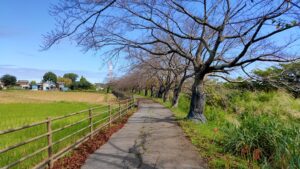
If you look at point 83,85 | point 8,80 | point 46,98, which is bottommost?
point 46,98

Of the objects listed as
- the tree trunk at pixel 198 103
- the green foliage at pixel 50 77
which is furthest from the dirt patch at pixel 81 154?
the green foliage at pixel 50 77

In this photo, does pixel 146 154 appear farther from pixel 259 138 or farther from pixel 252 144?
pixel 259 138

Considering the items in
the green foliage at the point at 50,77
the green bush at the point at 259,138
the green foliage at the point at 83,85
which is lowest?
the green bush at the point at 259,138

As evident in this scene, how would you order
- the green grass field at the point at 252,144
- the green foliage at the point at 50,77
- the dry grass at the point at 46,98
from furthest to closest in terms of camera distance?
1. the green foliage at the point at 50,77
2. the dry grass at the point at 46,98
3. the green grass field at the point at 252,144

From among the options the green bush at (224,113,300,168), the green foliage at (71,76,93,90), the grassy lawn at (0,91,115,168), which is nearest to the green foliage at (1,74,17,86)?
the green foliage at (71,76,93,90)

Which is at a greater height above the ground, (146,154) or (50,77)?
(50,77)

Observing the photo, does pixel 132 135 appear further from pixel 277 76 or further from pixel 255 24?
pixel 277 76

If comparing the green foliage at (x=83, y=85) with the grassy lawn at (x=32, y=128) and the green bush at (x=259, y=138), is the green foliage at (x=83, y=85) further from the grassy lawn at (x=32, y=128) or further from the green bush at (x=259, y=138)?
the green bush at (x=259, y=138)

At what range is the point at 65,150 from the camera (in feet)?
29.1

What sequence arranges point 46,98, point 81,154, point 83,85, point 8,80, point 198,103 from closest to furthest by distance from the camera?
point 81,154 → point 198,103 → point 46,98 → point 83,85 → point 8,80

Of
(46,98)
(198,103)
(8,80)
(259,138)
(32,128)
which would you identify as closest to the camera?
(259,138)

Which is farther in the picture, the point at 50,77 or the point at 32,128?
the point at 50,77

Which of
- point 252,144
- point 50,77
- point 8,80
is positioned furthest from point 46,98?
point 50,77

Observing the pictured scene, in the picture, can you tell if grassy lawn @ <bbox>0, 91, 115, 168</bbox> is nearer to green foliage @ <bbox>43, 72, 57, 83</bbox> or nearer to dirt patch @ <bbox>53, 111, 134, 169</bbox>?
dirt patch @ <bbox>53, 111, 134, 169</bbox>
